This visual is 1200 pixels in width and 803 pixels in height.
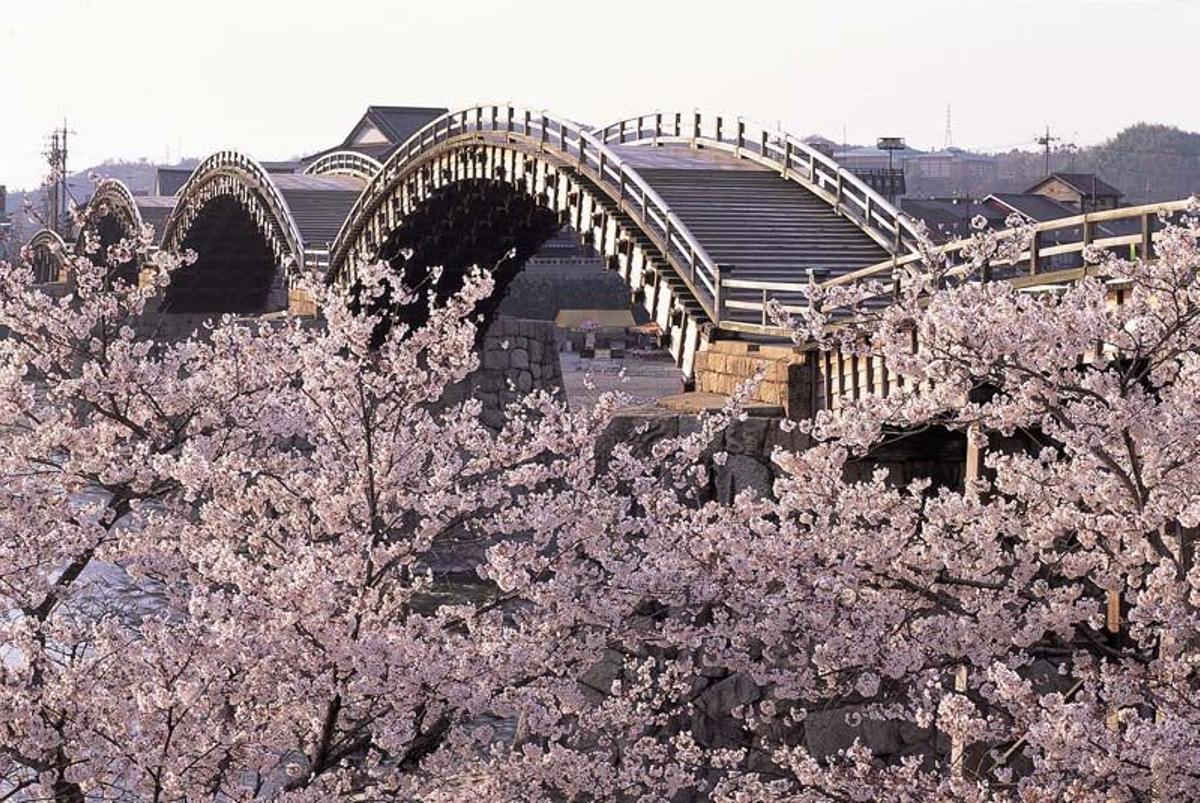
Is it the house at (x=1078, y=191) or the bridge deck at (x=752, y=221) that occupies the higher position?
the house at (x=1078, y=191)

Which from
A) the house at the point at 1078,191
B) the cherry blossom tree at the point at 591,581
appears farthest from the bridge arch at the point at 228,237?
the cherry blossom tree at the point at 591,581

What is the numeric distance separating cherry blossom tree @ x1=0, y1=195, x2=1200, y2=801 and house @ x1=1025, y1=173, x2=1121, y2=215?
59.2m

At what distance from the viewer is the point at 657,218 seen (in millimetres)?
24812

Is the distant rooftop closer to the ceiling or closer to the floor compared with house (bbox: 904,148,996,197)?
closer to the floor

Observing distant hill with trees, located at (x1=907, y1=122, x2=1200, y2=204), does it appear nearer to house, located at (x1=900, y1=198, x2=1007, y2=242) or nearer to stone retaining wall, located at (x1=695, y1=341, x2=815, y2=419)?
house, located at (x1=900, y1=198, x2=1007, y2=242)

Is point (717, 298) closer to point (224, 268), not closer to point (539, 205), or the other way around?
point (539, 205)

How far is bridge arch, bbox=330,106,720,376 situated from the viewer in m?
22.7

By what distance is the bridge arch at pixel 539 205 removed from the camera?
22.7 m

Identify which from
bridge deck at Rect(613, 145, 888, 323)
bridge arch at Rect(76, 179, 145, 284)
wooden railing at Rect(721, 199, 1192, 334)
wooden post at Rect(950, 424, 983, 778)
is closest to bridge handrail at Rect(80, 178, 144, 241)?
bridge arch at Rect(76, 179, 145, 284)

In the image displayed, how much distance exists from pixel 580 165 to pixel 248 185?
23.0 m

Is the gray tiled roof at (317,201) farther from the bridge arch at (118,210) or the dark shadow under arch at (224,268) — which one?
the bridge arch at (118,210)

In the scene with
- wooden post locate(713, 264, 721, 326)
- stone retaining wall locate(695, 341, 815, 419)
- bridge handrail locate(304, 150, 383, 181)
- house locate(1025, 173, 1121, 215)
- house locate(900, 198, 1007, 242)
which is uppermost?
bridge handrail locate(304, 150, 383, 181)

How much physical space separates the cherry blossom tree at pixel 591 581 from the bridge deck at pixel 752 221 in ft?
32.4

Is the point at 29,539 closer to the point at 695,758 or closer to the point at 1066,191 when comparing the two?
the point at 695,758
